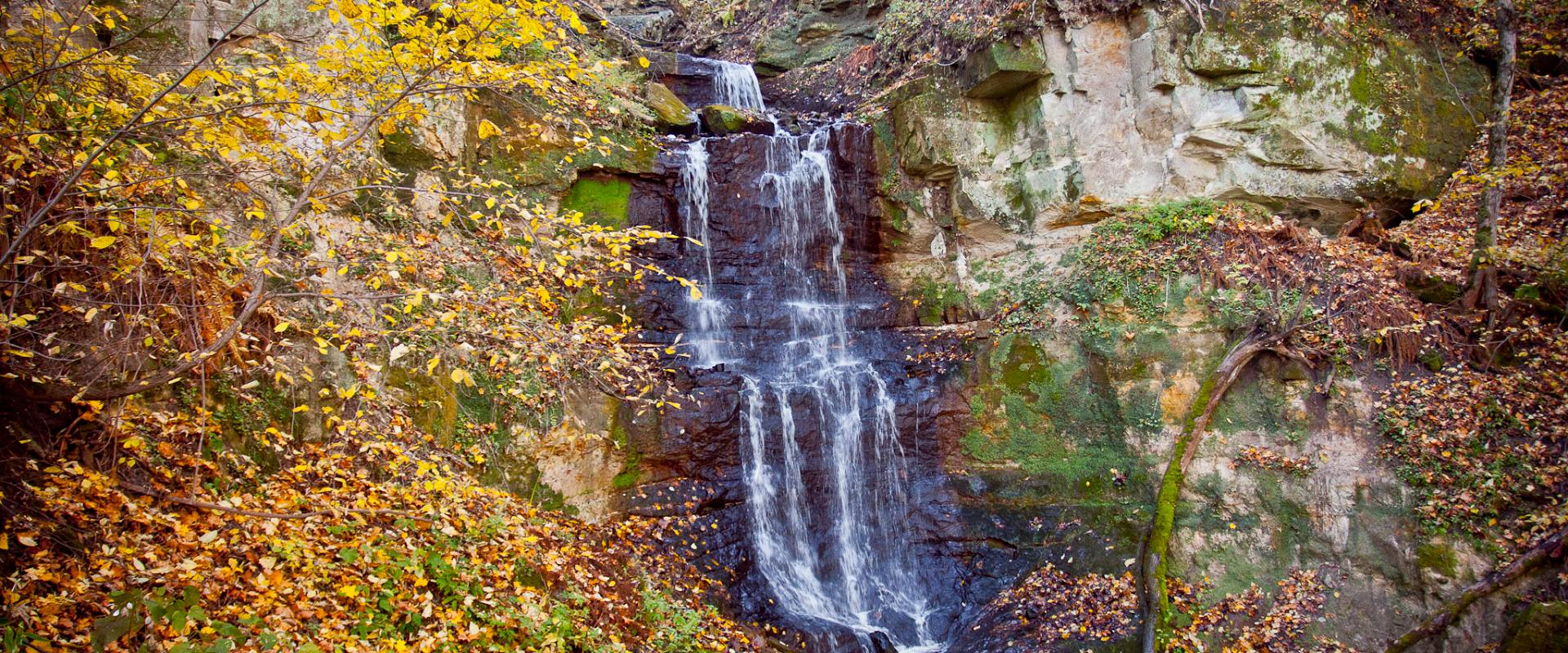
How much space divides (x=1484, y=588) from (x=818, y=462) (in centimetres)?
598

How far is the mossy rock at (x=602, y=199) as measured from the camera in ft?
32.9

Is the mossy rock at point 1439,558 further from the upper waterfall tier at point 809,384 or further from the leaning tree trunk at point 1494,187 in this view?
the upper waterfall tier at point 809,384

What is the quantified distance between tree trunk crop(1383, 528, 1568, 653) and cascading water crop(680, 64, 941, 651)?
4.08 meters

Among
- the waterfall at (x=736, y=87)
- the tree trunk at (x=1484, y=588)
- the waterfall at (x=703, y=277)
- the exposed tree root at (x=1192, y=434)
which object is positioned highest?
the waterfall at (x=736, y=87)

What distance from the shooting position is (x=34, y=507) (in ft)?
11.9

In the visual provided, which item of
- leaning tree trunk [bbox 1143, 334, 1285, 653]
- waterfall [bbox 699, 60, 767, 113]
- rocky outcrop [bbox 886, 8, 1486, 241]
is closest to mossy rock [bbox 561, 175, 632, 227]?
waterfall [bbox 699, 60, 767, 113]

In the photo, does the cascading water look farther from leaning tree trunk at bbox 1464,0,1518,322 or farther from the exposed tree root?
leaning tree trunk at bbox 1464,0,1518,322

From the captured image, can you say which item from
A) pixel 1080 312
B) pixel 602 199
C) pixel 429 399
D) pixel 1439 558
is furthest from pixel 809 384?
pixel 1439 558

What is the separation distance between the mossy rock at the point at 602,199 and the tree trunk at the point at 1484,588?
30.6ft

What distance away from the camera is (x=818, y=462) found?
8695mm

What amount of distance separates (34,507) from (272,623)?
126cm

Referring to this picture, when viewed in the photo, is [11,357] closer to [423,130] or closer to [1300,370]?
[423,130]

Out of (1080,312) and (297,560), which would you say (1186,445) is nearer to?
(1080,312)

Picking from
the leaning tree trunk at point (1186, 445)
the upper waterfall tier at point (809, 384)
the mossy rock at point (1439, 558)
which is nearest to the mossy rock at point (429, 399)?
the upper waterfall tier at point (809, 384)
